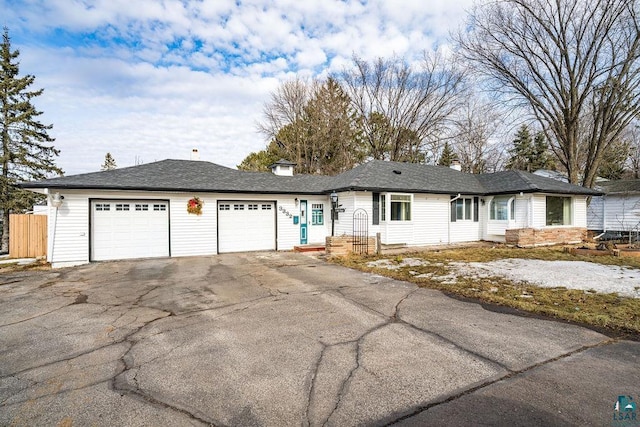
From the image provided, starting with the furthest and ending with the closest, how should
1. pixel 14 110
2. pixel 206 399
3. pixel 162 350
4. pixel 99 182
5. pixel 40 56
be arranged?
1. pixel 14 110
2. pixel 99 182
3. pixel 40 56
4. pixel 162 350
5. pixel 206 399

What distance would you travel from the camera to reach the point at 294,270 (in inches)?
358

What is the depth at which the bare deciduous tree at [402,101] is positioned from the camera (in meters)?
25.0

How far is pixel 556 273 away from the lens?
7.91 m

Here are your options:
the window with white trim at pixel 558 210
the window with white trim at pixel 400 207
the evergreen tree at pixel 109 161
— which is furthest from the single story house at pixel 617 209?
the evergreen tree at pixel 109 161

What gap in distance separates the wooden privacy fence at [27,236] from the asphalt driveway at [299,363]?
7.03 metres

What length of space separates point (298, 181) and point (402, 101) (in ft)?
50.9

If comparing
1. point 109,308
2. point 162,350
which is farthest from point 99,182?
point 162,350

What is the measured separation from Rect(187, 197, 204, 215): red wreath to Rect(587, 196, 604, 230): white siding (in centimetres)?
2432

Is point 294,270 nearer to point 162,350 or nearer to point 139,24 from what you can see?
point 162,350

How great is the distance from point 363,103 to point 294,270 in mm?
21994

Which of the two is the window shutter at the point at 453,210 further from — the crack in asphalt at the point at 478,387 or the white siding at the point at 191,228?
the crack in asphalt at the point at 478,387

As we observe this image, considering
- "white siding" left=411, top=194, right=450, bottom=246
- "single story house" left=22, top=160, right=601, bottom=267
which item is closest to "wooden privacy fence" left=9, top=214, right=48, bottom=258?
"single story house" left=22, top=160, right=601, bottom=267

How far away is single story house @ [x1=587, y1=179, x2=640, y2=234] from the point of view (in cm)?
1867

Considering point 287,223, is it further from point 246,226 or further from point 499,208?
point 499,208
